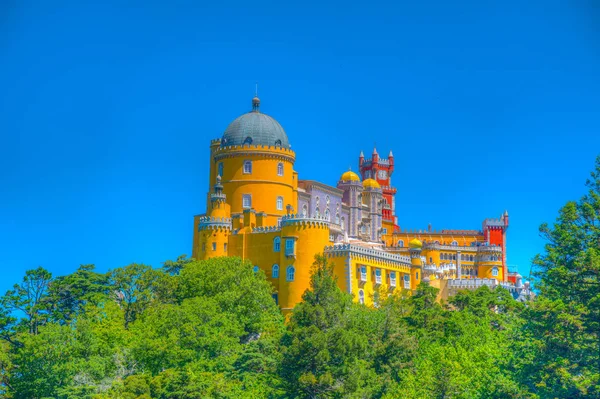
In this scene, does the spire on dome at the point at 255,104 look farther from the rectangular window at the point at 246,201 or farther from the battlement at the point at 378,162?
the battlement at the point at 378,162

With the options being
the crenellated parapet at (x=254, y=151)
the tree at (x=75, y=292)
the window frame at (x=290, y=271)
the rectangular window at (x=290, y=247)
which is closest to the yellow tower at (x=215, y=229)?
the crenellated parapet at (x=254, y=151)

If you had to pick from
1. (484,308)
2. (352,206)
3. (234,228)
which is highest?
(352,206)

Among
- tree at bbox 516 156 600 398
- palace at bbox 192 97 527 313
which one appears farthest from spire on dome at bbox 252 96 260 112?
tree at bbox 516 156 600 398

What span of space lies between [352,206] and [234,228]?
90.2 feet

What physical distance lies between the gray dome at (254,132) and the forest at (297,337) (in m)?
15.4

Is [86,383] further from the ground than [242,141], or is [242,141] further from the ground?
[242,141]

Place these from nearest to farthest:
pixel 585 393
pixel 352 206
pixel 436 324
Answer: pixel 585 393 < pixel 436 324 < pixel 352 206

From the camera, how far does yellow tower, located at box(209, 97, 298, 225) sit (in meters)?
105

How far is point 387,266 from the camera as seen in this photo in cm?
10294

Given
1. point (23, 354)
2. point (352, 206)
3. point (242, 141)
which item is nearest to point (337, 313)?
point (23, 354)

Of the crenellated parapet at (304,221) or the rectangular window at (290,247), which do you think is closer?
the rectangular window at (290,247)

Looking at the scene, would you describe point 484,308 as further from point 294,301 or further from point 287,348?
point 287,348

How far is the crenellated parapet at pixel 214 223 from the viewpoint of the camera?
100 meters

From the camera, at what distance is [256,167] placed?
105 m
